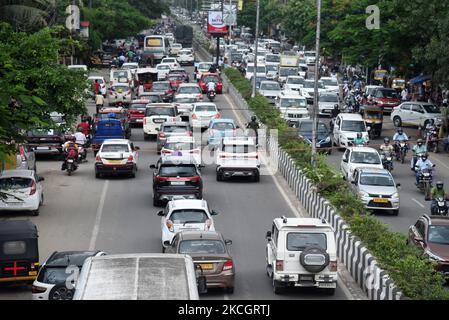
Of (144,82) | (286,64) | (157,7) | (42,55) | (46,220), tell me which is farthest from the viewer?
(157,7)

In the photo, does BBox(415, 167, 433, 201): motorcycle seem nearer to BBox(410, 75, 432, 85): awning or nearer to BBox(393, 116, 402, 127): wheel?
BBox(393, 116, 402, 127): wheel

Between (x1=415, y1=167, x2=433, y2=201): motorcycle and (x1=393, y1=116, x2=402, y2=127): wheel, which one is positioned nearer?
(x1=415, y1=167, x2=433, y2=201): motorcycle

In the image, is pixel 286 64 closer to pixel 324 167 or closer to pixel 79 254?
pixel 324 167

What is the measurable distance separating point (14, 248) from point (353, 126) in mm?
27582

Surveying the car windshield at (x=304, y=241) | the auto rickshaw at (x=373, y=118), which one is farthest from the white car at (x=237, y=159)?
the auto rickshaw at (x=373, y=118)

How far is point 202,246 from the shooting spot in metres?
23.0

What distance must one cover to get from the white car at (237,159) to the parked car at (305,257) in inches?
597

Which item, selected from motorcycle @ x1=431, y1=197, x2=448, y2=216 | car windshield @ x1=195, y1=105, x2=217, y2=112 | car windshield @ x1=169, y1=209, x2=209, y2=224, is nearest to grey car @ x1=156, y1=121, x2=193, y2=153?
car windshield @ x1=195, y1=105, x2=217, y2=112

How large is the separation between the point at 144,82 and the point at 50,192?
3919cm

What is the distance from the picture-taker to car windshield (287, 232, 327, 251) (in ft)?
74.9

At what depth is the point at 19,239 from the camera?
2358 centimetres

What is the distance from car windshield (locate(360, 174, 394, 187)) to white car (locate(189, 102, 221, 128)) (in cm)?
1738

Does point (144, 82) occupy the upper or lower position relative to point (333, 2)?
lower

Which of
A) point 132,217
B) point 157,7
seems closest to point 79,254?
point 132,217
